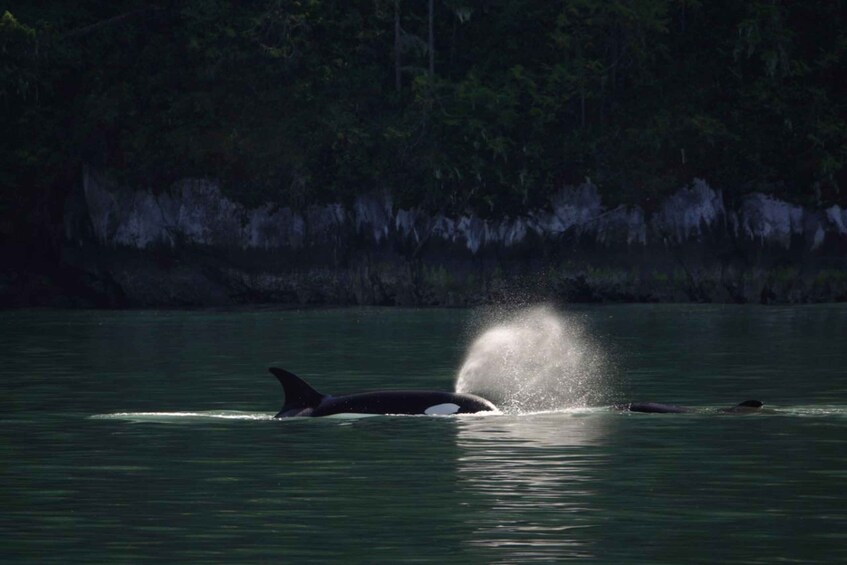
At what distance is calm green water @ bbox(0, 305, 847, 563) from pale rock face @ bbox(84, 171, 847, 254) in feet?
97.3

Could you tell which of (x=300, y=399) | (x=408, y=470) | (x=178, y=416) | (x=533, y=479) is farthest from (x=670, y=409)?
(x=533, y=479)

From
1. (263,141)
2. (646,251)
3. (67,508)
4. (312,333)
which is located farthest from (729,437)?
(263,141)

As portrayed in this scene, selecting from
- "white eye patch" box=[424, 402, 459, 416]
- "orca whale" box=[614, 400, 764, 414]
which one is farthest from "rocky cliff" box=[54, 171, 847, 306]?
"white eye patch" box=[424, 402, 459, 416]

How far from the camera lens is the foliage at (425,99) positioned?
215 ft

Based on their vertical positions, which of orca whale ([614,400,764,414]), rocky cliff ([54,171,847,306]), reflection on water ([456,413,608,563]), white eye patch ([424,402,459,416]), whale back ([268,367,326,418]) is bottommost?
reflection on water ([456,413,608,563])

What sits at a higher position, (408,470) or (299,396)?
(299,396)

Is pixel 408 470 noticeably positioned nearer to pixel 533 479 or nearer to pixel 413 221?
pixel 533 479

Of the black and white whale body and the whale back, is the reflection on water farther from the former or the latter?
the whale back

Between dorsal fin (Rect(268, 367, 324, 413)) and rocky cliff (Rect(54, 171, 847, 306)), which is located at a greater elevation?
rocky cliff (Rect(54, 171, 847, 306))

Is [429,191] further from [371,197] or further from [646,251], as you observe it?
[646,251]

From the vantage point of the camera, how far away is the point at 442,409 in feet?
78.1

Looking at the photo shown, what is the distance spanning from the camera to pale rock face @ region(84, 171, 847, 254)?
65688mm

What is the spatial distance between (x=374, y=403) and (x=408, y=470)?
533cm

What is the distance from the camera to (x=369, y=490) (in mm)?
17328
